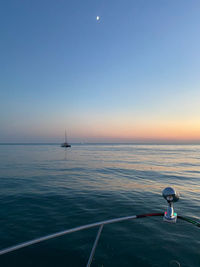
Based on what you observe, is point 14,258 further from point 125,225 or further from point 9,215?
point 125,225

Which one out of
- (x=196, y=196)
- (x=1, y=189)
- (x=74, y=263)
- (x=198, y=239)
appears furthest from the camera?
(x=1, y=189)

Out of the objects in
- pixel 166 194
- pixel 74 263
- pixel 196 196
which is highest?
pixel 166 194

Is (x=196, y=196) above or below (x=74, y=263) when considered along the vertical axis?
below

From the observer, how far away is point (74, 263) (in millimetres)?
4859

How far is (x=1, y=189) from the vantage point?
13.4 m

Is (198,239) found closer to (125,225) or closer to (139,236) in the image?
(139,236)

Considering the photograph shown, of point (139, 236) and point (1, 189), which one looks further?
point (1, 189)

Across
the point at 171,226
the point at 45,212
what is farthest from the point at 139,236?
the point at 45,212

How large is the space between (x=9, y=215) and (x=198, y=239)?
877 cm

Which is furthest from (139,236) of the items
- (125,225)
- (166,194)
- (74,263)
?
(166,194)

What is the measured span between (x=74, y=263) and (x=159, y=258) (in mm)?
2662

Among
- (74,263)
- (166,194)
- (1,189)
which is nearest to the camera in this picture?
(166,194)

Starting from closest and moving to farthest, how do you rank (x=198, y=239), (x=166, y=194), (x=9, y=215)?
(x=166, y=194)
(x=198, y=239)
(x=9, y=215)

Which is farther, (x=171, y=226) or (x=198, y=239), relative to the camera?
(x=171, y=226)
